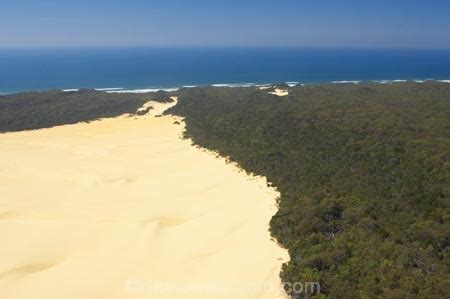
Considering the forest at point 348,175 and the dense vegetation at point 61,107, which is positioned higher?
the forest at point 348,175

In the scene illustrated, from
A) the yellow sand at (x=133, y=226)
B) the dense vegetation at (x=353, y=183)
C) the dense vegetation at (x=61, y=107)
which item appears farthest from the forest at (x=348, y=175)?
the yellow sand at (x=133, y=226)

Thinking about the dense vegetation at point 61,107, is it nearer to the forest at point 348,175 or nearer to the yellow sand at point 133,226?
the forest at point 348,175

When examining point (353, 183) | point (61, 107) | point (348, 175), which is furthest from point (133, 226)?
point (61, 107)

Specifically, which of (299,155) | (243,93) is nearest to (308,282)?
(299,155)

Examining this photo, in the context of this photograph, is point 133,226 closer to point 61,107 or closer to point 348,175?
point 348,175

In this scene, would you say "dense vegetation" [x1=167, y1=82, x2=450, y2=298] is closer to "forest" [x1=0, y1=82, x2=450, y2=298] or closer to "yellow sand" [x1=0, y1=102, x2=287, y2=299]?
"forest" [x1=0, y1=82, x2=450, y2=298]

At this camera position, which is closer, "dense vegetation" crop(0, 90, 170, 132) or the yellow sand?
the yellow sand

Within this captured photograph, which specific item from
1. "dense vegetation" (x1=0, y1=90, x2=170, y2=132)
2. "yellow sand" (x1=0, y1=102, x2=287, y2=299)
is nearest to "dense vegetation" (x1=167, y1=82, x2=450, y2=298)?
"yellow sand" (x1=0, y1=102, x2=287, y2=299)
